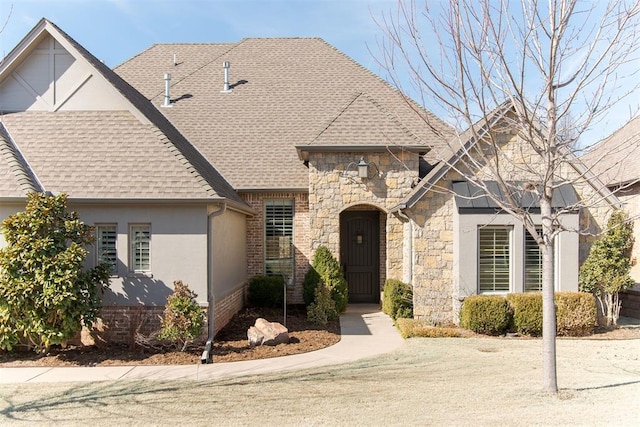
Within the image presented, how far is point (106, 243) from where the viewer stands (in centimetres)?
1002

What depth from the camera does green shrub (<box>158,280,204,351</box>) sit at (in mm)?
9047

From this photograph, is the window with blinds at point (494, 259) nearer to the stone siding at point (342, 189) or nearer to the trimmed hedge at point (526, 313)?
the trimmed hedge at point (526, 313)

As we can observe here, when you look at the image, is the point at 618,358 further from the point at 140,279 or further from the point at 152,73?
the point at 152,73

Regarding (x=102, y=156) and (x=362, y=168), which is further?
(x=362, y=168)

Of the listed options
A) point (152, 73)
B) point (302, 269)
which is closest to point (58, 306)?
point (302, 269)

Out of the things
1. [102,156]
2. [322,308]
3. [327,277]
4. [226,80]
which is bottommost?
[322,308]

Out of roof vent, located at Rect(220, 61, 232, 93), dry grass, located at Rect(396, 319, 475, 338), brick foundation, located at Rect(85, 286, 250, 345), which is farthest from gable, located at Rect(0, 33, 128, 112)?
dry grass, located at Rect(396, 319, 475, 338)

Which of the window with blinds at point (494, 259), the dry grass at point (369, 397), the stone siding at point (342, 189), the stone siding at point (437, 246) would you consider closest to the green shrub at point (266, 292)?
the stone siding at point (342, 189)

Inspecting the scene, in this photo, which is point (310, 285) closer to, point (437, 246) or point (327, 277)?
point (327, 277)

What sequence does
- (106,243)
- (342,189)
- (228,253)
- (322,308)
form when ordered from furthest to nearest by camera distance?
(342,189) < (322,308) < (228,253) < (106,243)

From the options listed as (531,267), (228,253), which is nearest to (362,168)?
(228,253)

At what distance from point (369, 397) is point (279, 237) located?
8921 mm

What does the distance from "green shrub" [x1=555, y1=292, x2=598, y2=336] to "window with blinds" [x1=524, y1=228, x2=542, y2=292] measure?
0.78 metres

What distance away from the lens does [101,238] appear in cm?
1002
